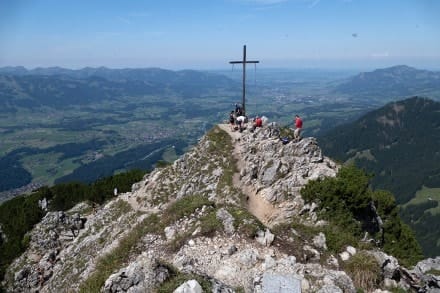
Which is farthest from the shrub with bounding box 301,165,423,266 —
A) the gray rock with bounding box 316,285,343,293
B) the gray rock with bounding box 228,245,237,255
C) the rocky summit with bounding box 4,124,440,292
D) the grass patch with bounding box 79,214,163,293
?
the grass patch with bounding box 79,214,163,293

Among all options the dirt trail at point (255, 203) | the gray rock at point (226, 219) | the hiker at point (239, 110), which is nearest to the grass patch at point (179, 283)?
the gray rock at point (226, 219)

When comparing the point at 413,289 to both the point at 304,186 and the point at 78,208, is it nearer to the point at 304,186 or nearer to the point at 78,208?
the point at 304,186

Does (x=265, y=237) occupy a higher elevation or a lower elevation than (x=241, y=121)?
lower

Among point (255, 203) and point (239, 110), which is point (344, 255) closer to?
point (255, 203)

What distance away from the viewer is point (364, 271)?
2041 centimetres

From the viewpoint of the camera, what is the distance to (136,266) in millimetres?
17766

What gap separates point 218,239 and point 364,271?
26.7 feet

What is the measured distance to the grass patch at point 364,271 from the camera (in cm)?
1989

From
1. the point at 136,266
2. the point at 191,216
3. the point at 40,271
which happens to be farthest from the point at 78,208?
the point at 136,266

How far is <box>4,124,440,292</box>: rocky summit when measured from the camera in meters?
18.6

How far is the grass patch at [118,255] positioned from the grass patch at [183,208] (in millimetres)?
803

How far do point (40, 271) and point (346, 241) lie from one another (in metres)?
33.5

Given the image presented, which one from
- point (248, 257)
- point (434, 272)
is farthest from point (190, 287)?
point (434, 272)

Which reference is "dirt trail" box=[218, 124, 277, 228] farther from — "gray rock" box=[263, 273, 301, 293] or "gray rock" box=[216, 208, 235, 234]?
"gray rock" box=[263, 273, 301, 293]
